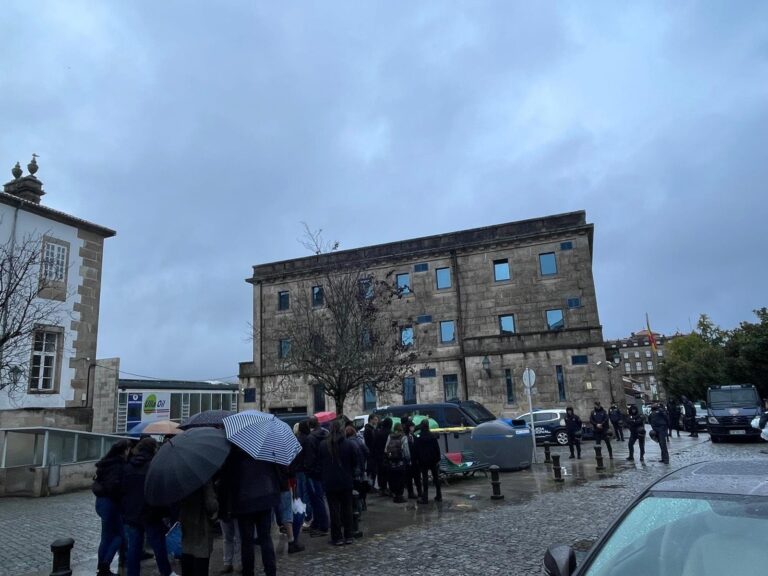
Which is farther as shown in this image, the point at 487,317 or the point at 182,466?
the point at 487,317

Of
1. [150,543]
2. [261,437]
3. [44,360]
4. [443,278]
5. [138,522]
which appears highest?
[443,278]

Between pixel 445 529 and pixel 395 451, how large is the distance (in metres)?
Answer: 2.75

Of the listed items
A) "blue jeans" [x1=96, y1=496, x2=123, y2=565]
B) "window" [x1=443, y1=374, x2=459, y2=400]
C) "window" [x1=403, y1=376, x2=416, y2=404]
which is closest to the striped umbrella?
"blue jeans" [x1=96, y1=496, x2=123, y2=565]

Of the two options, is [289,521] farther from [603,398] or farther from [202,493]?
[603,398]

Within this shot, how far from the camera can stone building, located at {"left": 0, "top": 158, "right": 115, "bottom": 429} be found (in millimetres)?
17609

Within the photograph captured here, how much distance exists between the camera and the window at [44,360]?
18391mm

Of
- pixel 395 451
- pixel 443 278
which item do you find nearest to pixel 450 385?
pixel 443 278

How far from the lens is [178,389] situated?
36.1 m

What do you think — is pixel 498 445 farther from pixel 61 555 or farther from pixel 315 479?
pixel 61 555

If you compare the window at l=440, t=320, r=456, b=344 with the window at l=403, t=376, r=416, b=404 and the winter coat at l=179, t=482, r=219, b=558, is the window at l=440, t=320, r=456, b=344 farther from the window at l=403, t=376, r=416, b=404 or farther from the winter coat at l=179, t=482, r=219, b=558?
the winter coat at l=179, t=482, r=219, b=558

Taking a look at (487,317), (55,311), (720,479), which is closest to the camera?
(720,479)

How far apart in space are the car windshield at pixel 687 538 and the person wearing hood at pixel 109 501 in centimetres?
605

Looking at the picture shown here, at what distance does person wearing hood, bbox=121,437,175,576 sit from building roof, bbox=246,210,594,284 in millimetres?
25792

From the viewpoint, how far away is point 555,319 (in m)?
32.7
